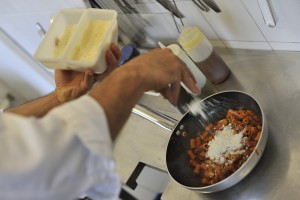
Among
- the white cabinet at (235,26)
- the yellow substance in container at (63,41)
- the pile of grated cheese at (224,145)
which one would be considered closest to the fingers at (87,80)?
the yellow substance in container at (63,41)

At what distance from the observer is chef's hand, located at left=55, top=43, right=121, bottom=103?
0.88 meters

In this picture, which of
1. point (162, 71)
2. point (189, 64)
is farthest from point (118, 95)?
point (189, 64)

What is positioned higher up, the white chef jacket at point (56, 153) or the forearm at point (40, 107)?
the white chef jacket at point (56, 153)

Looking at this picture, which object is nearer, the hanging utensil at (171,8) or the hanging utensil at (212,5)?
the hanging utensil at (212,5)

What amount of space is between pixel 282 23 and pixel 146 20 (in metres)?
0.53

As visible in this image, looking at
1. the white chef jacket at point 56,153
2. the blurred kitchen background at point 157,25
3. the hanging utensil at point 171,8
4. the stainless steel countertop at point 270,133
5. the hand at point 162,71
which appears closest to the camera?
the white chef jacket at point 56,153

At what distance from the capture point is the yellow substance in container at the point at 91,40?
2.87 feet

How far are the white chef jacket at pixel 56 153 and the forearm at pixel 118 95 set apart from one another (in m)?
0.02

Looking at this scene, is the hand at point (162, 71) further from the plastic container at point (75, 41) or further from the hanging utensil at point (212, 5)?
the hanging utensil at point (212, 5)

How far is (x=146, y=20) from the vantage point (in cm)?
136

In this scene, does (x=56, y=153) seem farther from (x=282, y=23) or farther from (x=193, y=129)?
(x=282, y=23)

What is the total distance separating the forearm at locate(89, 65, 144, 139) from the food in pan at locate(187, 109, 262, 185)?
383mm

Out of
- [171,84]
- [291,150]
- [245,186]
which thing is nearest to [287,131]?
[291,150]

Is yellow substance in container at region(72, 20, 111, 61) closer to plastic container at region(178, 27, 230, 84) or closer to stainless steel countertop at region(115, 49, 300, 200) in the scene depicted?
plastic container at region(178, 27, 230, 84)
